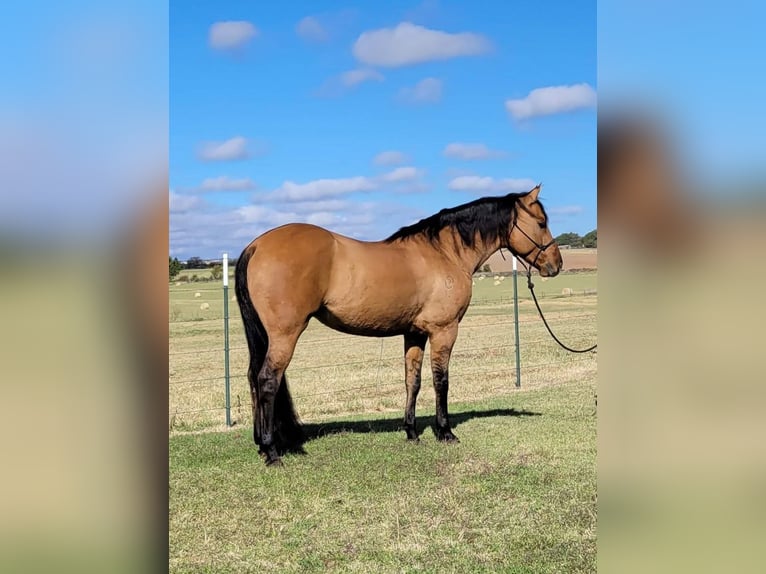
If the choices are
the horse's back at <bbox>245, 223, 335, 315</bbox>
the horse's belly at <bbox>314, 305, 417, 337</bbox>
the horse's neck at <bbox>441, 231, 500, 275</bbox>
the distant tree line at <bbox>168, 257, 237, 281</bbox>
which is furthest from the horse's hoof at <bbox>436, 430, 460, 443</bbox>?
the distant tree line at <bbox>168, 257, 237, 281</bbox>

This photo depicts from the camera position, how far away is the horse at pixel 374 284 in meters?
5.38

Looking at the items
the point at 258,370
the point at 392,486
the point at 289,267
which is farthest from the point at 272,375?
the point at 392,486

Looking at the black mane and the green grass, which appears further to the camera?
the black mane

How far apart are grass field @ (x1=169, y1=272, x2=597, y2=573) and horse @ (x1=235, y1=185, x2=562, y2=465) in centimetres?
52

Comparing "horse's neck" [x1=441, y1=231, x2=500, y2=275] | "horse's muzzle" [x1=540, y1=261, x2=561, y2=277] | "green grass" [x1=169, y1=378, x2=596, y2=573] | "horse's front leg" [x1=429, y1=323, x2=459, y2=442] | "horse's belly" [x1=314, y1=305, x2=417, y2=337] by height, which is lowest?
"green grass" [x1=169, y1=378, x2=596, y2=573]

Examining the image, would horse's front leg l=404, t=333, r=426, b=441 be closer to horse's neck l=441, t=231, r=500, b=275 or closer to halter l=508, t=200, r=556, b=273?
horse's neck l=441, t=231, r=500, b=275

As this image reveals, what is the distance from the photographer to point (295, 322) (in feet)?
17.7

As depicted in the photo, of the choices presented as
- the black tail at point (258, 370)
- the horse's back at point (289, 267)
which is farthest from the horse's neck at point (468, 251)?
the black tail at point (258, 370)

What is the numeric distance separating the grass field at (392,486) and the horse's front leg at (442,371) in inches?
6.2

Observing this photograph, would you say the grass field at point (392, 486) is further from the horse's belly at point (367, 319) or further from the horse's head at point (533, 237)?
the horse's head at point (533, 237)

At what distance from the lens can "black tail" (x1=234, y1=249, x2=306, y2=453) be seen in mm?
5492
